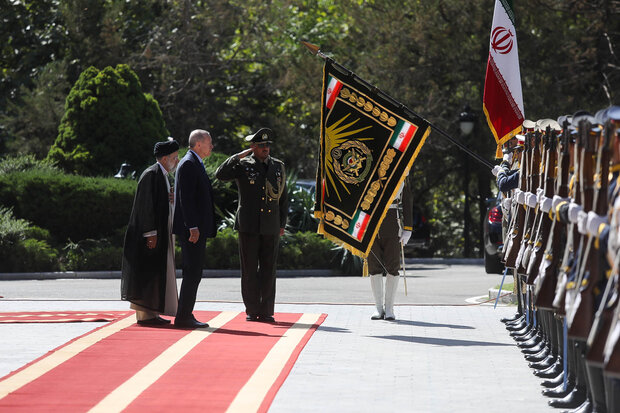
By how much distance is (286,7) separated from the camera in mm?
35219

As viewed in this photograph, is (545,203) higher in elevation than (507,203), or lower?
lower

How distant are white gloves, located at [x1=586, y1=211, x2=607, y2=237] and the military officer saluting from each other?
6.95 metres

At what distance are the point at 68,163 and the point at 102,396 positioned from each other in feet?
61.3

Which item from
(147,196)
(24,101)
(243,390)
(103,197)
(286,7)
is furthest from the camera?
(286,7)

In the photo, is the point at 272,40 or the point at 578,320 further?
the point at 272,40

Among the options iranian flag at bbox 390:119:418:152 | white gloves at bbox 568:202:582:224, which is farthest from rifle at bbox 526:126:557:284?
iranian flag at bbox 390:119:418:152

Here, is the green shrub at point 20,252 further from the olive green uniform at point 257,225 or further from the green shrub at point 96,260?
the olive green uniform at point 257,225

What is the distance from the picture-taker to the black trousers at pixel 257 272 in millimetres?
13164

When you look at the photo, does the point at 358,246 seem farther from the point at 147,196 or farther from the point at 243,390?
the point at 243,390

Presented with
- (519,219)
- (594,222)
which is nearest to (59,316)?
(519,219)

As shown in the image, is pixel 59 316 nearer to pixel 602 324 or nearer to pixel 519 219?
pixel 519 219

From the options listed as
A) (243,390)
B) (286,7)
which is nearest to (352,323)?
(243,390)

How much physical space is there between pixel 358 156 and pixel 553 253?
5115 mm

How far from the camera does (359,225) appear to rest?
42.9ft
